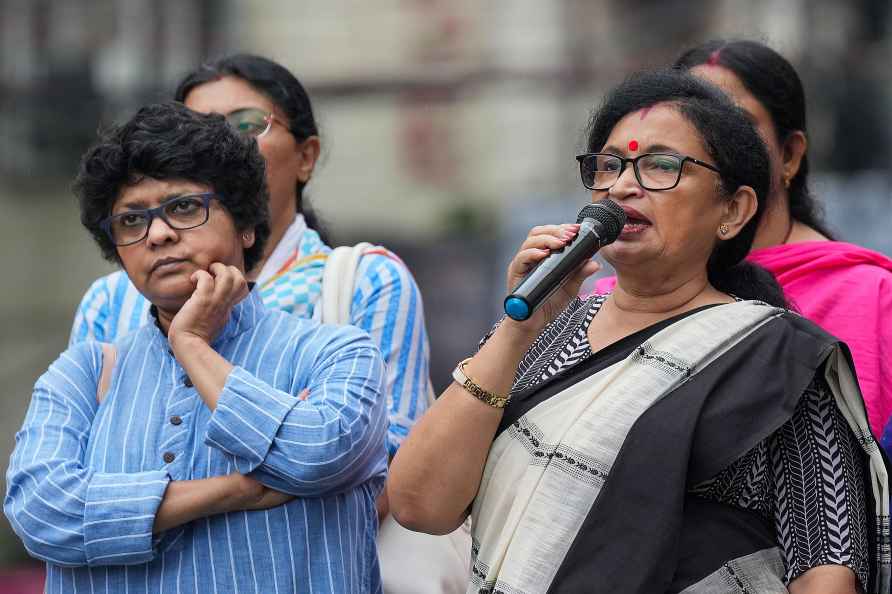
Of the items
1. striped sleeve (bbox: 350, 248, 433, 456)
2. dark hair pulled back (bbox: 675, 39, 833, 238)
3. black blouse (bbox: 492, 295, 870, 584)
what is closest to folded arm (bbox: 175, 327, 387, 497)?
striped sleeve (bbox: 350, 248, 433, 456)

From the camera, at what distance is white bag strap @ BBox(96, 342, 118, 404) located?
2.97m

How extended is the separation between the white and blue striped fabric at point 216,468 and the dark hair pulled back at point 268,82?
981 mm

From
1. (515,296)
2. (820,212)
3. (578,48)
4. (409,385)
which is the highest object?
(515,296)

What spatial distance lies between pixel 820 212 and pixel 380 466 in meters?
1.50

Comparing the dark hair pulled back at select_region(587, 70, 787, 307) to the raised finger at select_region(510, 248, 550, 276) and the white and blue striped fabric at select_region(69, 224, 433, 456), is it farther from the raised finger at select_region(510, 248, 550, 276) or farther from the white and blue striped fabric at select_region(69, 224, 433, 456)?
the white and blue striped fabric at select_region(69, 224, 433, 456)

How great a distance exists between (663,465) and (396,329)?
39.9 inches

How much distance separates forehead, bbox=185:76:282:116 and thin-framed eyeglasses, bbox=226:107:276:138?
13mm

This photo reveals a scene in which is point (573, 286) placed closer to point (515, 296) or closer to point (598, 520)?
point (515, 296)

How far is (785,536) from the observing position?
2596 millimetres

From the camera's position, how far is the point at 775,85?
3506 mm

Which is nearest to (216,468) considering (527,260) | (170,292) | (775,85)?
(170,292)

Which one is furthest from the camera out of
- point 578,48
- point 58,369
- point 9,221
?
point 9,221

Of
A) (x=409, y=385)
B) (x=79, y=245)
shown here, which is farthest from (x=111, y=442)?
(x=79, y=245)

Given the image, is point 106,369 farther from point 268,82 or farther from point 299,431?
point 268,82
